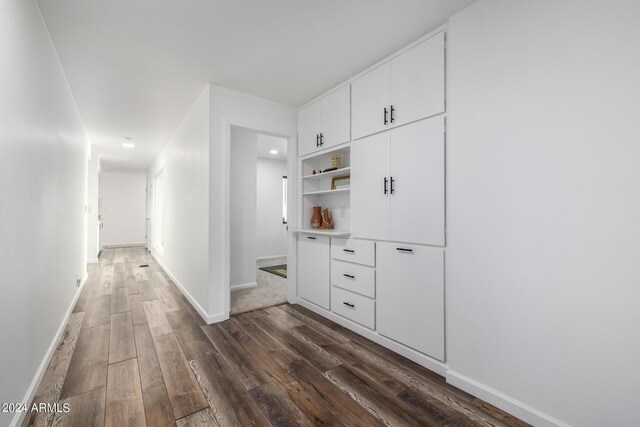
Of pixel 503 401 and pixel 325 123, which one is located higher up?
pixel 325 123

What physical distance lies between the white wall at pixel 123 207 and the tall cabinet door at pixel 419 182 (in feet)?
32.2

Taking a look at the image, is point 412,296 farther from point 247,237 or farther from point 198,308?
point 247,237

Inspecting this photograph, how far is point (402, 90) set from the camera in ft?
7.57

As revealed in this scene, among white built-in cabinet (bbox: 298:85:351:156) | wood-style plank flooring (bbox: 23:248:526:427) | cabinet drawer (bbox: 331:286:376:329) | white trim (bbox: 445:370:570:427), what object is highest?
white built-in cabinet (bbox: 298:85:351:156)

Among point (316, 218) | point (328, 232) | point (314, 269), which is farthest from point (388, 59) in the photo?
point (314, 269)

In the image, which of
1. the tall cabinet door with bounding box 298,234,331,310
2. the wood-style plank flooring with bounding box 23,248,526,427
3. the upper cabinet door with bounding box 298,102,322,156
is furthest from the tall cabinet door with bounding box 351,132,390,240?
the wood-style plank flooring with bounding box 23,248,526,427

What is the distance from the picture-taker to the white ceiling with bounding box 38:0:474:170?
1.88m

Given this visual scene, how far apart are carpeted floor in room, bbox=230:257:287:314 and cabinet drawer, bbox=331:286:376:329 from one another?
1005 mm

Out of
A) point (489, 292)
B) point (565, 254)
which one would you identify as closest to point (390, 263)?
point (489, 292)

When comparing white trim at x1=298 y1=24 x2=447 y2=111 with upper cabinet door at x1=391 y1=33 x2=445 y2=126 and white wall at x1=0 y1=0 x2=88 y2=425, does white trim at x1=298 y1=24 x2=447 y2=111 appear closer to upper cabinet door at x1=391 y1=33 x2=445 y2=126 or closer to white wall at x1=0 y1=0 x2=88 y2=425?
upper cabinet door at x1=391 y1=33 x2=445 y2=126

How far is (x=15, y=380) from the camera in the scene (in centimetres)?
146

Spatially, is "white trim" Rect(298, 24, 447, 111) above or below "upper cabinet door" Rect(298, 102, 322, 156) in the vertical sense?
above

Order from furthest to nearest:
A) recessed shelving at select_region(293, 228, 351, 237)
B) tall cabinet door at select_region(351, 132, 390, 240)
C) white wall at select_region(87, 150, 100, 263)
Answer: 1. white wall at select_region(87, 150, 100, 263)
2. recessed shelving at select_region(293, 228, 351, 237)
3. tall cabinet door at select_region(351, 132, 390, 240)

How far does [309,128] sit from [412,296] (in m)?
2.30
